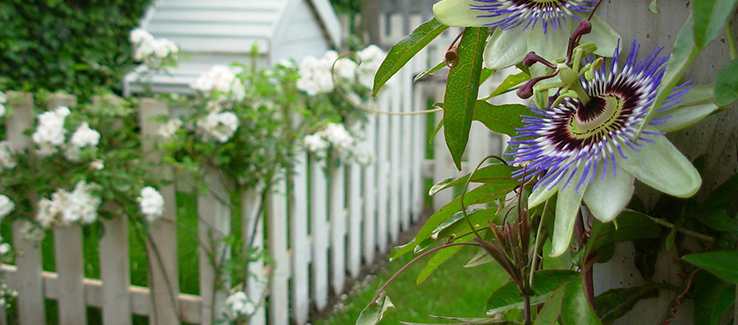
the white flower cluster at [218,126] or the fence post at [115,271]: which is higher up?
the white flower cluster at [218,126]

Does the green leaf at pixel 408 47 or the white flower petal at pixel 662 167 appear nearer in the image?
the white flower petal at pixel 662 167

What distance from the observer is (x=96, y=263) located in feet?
10.8

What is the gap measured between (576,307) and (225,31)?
14.4ft

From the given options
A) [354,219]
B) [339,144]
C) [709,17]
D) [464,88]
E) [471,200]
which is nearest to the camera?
[709,17]

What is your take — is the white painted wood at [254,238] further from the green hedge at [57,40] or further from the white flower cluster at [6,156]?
the green hedge at [57,40]

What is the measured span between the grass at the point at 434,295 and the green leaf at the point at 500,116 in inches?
85.9

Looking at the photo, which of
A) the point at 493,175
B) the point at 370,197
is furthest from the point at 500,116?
the point at 370,197

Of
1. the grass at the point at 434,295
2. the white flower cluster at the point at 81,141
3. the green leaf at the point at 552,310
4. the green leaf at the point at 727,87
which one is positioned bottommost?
the grass at the point at 434,295

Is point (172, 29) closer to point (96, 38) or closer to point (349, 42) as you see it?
point (96, 38)

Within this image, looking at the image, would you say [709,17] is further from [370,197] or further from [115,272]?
[370,197]

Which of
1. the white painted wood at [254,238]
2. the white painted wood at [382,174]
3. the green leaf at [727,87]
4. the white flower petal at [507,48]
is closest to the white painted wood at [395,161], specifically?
the white painted wood at [382,174]

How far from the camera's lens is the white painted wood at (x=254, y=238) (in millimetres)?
2471

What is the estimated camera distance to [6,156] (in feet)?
7.64

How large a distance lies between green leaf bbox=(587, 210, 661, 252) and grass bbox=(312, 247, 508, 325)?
220cm
